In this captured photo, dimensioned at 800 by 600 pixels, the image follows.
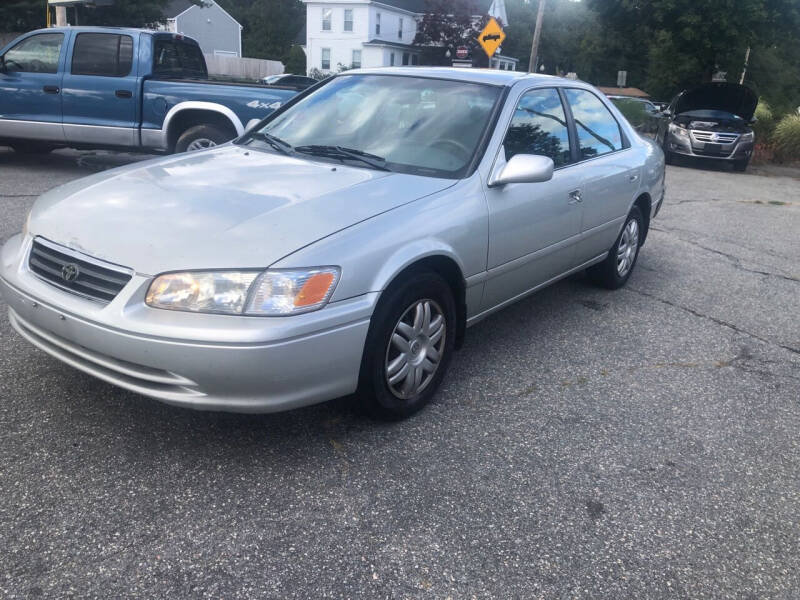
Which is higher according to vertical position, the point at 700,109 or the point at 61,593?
the point at 700,109

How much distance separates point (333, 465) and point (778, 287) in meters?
4.97

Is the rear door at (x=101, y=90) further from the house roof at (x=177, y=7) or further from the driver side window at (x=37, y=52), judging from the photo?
the house roof at (x=177, y=7)

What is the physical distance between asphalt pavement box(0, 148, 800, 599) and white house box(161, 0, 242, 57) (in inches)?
2096

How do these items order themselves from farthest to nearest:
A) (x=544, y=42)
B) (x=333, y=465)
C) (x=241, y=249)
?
(x=544, y=42) → (x=333, y=465) → (x=241, y=249)

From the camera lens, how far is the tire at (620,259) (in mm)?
5633

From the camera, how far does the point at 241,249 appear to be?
2803mm

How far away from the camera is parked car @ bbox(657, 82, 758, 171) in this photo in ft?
53.4

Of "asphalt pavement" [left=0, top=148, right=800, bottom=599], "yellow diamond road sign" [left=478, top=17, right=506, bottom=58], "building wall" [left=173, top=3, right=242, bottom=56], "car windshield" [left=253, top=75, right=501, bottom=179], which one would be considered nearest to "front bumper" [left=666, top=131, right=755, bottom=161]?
"yellow diamond road sign" [left=478, top=17, right=506, bottom=58]

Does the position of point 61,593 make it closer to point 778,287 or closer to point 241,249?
point 241,249

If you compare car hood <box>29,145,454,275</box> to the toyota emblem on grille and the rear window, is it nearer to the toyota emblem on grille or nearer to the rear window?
the toyota emblem on grille

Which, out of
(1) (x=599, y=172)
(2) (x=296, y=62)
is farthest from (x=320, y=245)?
(2) (x=296, y=62)

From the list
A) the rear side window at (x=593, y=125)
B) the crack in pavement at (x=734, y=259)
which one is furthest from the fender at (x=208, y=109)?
the crack in pavement at (x=734, y=259)

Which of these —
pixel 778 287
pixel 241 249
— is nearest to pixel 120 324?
pixel 241 249

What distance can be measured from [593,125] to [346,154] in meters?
2.15
